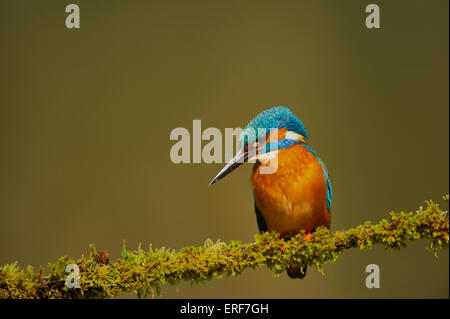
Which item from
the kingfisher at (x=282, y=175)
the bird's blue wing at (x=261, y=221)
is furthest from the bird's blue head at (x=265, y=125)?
the bird's blue wing at (x=261, y=221)

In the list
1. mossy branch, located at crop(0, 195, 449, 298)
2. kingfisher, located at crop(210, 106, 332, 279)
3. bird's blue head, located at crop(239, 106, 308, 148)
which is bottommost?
mossy branch, located at crop(0, 195, 449, 298)

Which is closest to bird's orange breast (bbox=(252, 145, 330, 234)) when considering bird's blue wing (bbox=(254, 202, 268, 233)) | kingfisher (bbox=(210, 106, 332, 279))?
kingfisher (bbox=(210, 106, 332, 279))

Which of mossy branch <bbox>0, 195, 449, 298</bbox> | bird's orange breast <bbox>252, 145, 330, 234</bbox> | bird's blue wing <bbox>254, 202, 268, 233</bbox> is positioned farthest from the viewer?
bird's blue wing <bbox>254, 202, 268, 233</bbox>

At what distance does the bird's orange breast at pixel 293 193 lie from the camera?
131 cm

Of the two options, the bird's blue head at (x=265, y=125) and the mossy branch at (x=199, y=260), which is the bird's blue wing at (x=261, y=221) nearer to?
the bird's blue head at (x=265, y=125)

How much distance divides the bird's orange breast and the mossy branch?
19 centimetres

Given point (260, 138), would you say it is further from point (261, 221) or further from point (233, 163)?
point (261, 221)

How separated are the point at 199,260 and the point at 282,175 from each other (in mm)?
402

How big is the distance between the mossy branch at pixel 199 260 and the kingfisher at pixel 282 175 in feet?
0.64

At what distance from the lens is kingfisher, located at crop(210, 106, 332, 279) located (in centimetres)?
132

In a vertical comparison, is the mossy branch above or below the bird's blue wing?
below

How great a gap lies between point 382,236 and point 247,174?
→ 1.97 metres

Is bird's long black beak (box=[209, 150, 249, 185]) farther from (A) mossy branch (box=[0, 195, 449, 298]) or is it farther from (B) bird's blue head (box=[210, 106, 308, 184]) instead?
(A) mossy branch (box=[0, 195, 449, 298])

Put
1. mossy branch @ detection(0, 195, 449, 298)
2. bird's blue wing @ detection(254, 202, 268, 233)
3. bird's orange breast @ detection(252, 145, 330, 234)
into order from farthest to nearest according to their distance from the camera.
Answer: bird's blue wing @ detection(254, 202, 268, 233) < bird's orange breast @ detection(252, 145, 330, 234) < mossy branch @ detection(0, 195, 449, 298)
